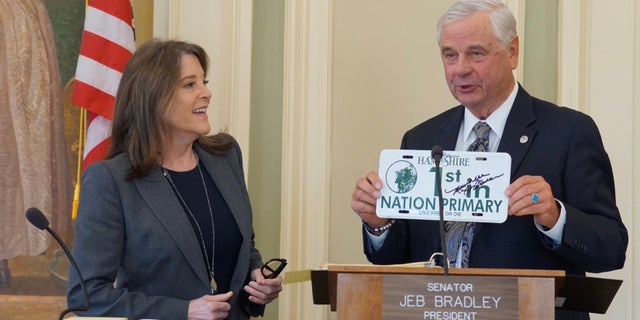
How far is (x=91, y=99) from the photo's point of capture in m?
4.16

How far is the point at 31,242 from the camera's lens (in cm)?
422

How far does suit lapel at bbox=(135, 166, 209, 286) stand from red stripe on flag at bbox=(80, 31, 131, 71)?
907 millimetres

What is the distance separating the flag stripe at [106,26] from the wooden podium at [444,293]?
6.88ft

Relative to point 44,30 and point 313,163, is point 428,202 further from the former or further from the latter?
point 44,30

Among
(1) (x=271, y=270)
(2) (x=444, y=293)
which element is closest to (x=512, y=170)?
(2) (x=444, y=293)

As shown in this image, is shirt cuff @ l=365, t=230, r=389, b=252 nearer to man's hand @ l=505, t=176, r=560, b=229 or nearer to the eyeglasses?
the eyeglasses

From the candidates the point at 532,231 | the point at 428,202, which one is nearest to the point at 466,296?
the point at 428,202

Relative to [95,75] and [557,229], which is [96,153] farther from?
[557,229]

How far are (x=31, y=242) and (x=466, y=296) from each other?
2.39m

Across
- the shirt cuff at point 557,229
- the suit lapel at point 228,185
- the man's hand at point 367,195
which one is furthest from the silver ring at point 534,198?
the suit lapel at point 228,185

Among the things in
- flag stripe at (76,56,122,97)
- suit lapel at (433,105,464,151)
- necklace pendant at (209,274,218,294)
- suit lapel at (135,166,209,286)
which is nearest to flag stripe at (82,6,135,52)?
flag stripe at (76,56,122,97)

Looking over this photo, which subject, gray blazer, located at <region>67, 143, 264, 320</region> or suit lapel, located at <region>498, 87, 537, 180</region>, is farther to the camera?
gray blazer, located at <region>67, 143, 264, 320</region>

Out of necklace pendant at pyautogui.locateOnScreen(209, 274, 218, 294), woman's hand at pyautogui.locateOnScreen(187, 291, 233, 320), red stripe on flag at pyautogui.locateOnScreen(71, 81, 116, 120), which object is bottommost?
woman's hand at pyautogui.locateOnScreen(187, 291, 233, 320)

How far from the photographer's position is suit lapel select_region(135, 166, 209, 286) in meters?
3.38
